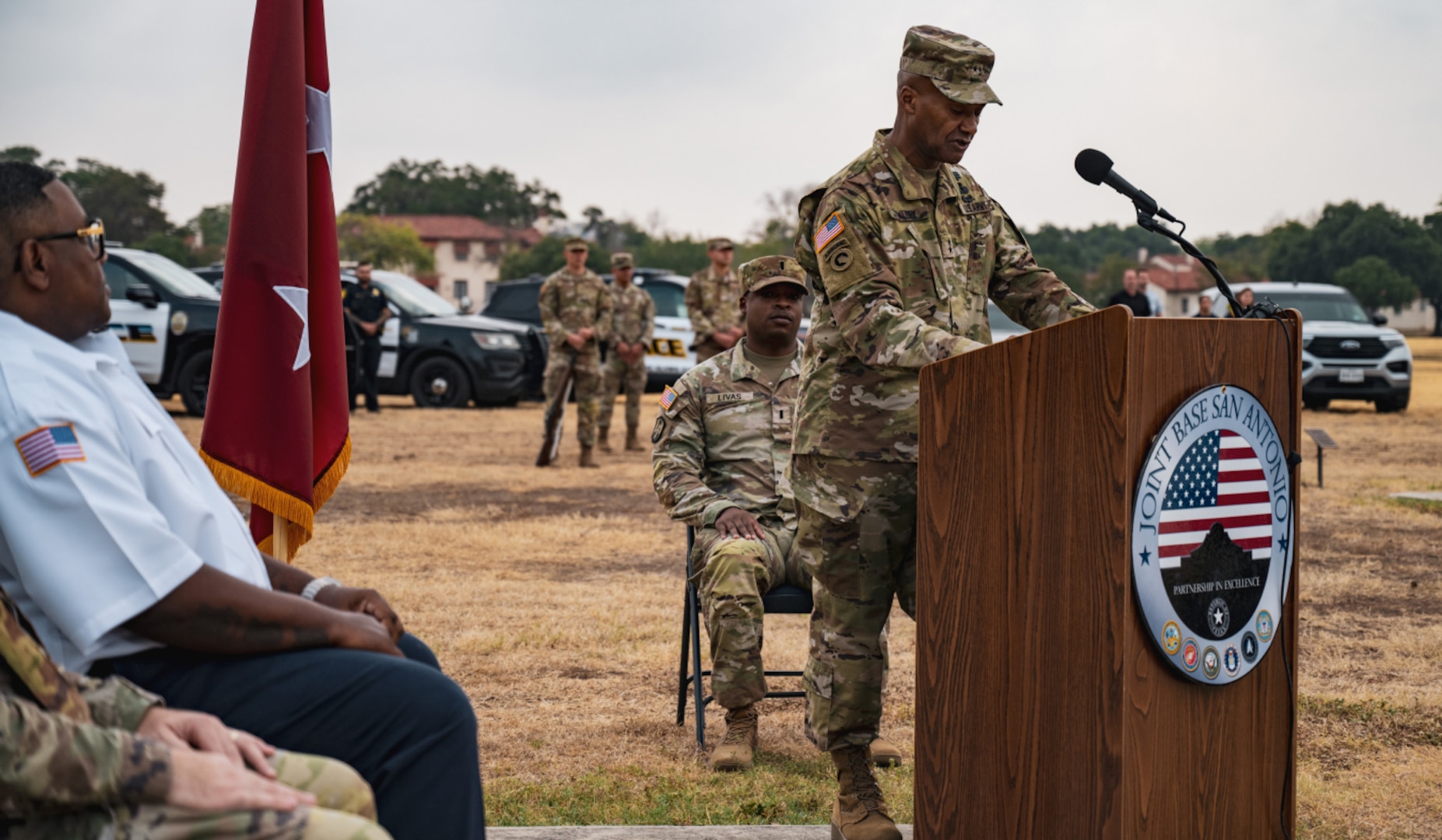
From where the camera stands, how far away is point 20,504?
69.5 inches

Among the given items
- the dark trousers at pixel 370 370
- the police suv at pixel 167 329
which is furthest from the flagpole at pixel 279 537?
the dark trousers at pixel 370 370

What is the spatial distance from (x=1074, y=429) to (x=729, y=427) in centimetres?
238

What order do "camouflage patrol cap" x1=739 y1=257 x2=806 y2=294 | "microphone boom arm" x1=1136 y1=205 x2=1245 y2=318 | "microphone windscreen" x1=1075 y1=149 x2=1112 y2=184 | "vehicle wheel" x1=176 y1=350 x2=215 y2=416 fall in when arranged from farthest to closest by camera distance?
"vehicle wheel" x1=176 y1=350 x2=215 y2=416 → "camouflage patrol cap" x1=739 y1=257 x2=806 y2=294 → "microphone windscreen" x1=1075 y1=149 x2=1112 y2=184 → "microphone boom arm" x1=1136 y1=205 x2=1245 y2=318

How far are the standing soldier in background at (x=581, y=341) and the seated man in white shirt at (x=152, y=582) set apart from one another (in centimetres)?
1019

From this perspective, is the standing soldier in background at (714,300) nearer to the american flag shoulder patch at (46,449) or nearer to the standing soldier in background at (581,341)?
the standing soldier in background at (581,341)

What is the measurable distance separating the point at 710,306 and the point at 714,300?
0.06 meters

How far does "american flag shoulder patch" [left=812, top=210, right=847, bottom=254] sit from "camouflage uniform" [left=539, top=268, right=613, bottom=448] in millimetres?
9286

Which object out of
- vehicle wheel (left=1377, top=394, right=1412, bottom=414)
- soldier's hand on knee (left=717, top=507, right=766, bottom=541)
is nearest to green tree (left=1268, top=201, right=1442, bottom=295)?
vehicle wheel (left=1377, top=394, right=1412, bottom=414)

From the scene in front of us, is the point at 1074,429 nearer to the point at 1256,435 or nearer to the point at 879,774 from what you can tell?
the point at 1256,435

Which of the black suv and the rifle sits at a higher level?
the black suv

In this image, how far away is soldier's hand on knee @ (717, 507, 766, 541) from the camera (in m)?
4.27

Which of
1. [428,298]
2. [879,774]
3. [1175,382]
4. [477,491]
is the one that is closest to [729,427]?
[879,774]

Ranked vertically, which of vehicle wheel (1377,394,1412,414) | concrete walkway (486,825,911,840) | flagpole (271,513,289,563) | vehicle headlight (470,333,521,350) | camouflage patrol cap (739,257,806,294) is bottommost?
concrete walkway (486,825,911,840)

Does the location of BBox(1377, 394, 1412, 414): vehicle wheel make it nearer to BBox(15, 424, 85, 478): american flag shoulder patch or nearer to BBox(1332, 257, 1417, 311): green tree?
BBox(15, 424, 85, 478): american flag shoulder patch
